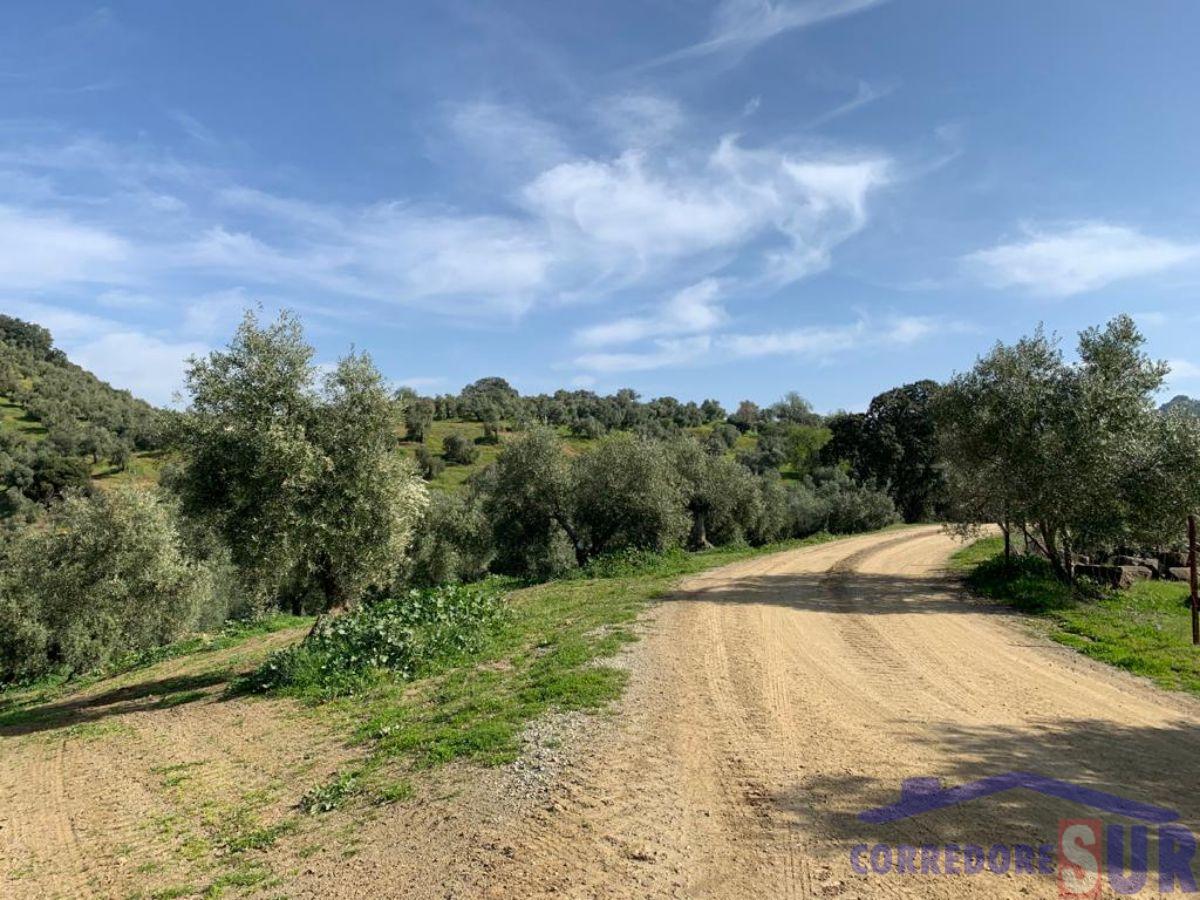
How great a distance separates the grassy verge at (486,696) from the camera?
9050mm

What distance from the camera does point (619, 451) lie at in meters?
36.8

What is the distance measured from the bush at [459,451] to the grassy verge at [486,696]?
90266mm

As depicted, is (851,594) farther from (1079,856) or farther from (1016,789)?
(1079,856)

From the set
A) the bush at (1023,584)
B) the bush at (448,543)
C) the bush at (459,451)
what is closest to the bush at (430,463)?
the bush at (459,451)

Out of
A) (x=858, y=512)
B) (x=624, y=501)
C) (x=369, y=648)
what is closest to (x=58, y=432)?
(x=624, y=501)

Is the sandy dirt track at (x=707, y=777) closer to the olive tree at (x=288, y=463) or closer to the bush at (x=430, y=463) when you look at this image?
the olive tree at (x=288, y=463)

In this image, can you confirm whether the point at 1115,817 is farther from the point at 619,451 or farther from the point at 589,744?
the point at 619,451

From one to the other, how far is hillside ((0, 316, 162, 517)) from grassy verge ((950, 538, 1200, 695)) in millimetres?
64725

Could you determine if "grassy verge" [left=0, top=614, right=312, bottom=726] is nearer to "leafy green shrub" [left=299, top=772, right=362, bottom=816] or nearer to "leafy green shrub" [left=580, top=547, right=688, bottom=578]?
Result: "leafy green shrub" [left=580, top=547, right=688, bottom=578]

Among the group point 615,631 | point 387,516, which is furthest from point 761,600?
point 387,516

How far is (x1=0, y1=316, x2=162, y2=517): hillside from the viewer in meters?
87.8

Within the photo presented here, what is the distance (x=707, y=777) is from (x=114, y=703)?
16.7 metres

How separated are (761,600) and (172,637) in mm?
27291

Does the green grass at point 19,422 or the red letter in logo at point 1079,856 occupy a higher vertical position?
the green grass at point 19,422
